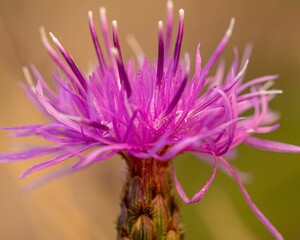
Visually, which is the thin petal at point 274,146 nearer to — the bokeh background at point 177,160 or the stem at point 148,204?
the stem at point 148,204

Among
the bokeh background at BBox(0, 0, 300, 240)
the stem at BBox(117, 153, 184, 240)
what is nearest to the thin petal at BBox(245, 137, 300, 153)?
the stem at BBox(117, 153, 184, 240)

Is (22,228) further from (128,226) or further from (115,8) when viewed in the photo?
(128,226)

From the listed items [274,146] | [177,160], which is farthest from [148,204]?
[177,160]

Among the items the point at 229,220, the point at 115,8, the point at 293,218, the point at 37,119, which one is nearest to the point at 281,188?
the point at 293,218

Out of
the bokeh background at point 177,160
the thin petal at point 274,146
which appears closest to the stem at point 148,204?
the thin petal at point 274,146

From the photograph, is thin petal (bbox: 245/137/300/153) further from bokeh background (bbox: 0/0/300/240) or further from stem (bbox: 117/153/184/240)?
bokeh background (bbox: 0/0/300/240)

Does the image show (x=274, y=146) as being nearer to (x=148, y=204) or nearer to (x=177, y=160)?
(x=148, y=204)
